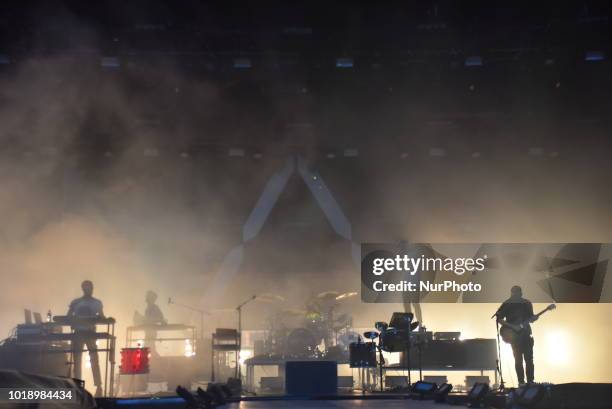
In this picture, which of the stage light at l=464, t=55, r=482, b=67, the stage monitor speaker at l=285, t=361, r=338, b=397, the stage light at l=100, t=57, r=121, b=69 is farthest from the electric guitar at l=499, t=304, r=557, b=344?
the stage light at l=100, t=57, r=121, b=69

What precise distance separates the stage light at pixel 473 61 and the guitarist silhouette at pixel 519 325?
3.49 meters

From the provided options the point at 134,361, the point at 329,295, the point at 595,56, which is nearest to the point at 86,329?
the point at 134,361

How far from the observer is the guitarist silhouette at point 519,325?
27.5 ft

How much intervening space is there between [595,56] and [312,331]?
6.28 meters

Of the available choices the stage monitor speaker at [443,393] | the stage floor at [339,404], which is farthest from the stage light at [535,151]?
the stage floor at [339,404]

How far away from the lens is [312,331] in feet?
37.7

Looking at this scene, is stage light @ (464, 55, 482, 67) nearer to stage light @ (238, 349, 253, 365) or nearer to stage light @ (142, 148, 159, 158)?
stage light @ (142, 148, 159, 158)

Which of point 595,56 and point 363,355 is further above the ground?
point 595,56

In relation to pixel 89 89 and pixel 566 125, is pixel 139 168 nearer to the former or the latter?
pixel 89 89

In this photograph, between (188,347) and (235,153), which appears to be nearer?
(188,347)

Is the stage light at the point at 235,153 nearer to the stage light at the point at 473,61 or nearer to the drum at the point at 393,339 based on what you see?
the stage light at the point at 473,61

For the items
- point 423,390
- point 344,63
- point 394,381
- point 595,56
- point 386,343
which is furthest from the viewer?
point 394,381

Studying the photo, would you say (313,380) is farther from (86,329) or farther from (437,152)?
(437,152)

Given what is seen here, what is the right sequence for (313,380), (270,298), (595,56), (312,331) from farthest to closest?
(270,298) → (312,331) → (595,56) → (313,380)
